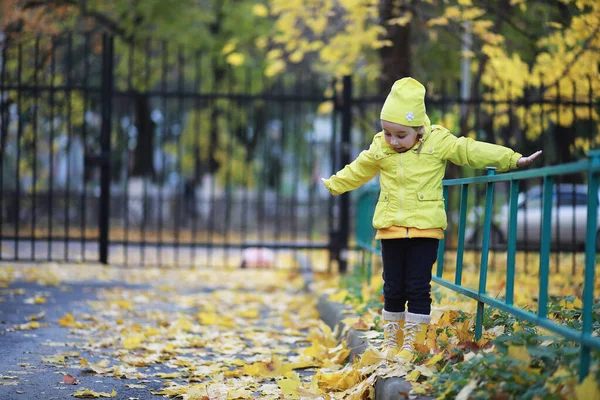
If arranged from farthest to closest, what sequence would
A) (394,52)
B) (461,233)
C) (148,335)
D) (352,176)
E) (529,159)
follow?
(394,52) → (148,335) → (352,176) → (461,233) → (529,159)

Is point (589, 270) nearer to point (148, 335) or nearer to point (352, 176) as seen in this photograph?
point (352, 176)

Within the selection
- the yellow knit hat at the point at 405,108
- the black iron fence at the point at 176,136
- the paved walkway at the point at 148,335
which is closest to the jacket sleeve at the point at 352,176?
the yellow knit hat at the point at 405,108

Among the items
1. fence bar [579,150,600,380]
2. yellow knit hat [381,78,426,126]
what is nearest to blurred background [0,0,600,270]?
yellow knit hat [381,78,426,126]

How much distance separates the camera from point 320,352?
5.38m

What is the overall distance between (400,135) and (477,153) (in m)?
0.41

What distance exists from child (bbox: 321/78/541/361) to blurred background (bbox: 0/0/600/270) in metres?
3.40

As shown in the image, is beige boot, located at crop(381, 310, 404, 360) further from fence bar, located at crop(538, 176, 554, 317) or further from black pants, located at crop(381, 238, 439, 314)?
fence bar, located at crop(538, 176, 554, 317)

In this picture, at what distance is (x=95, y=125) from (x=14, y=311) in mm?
19986

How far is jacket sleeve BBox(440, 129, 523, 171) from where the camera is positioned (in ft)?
12.9

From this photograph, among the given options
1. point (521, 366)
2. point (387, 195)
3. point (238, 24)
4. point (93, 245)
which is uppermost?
point (238, 24)

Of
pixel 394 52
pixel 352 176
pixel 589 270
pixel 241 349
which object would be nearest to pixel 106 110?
pixel 394 52

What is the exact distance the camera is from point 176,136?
19938 mm

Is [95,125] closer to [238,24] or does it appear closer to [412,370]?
[238,24]

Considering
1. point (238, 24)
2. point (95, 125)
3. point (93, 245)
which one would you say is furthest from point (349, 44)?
point (95, 125)
